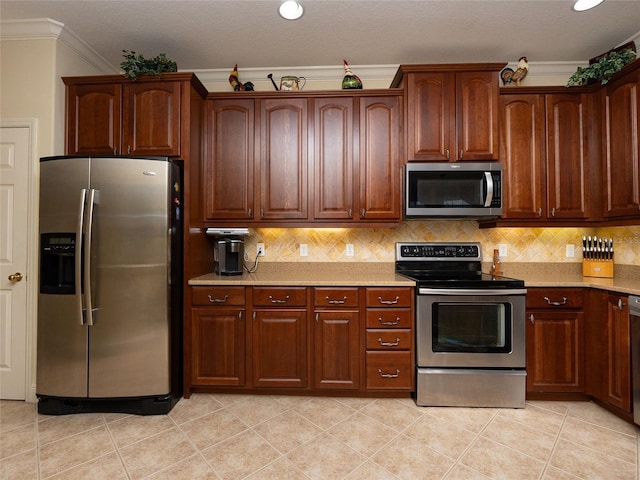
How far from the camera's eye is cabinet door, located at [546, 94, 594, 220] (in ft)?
9.20

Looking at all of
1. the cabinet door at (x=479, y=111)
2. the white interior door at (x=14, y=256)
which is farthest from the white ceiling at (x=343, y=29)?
the white interior door at (x=14, y=256)

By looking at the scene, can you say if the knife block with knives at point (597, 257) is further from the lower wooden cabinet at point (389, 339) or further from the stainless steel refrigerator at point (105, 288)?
the stainless steel refrigerator at point (105, 288)

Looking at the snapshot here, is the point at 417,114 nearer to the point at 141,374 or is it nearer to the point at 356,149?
the point at 356,149

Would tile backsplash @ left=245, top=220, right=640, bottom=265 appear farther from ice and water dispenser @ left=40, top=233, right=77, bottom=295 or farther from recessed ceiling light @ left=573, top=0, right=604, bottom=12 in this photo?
recessed ceiling light @ left=573, top=0, right=604, bottom=12

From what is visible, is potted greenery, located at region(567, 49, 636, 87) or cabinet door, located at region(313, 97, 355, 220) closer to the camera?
potted greenery, located at region(567, 49, 636, 87)

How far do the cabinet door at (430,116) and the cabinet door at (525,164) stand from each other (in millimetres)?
513

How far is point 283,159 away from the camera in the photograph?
2877 mm

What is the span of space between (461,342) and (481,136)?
5.38ft

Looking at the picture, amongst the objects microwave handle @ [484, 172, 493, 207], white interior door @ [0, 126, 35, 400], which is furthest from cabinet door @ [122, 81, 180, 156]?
microwave handle @ [484, 172, 493, 207]

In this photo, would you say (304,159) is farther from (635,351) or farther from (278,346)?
(635,351)

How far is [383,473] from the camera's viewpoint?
179 cm

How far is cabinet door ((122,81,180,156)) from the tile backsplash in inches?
42.7

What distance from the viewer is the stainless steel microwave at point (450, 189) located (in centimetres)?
271

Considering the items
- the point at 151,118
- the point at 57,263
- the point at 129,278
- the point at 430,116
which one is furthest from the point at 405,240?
the point at 57,263
